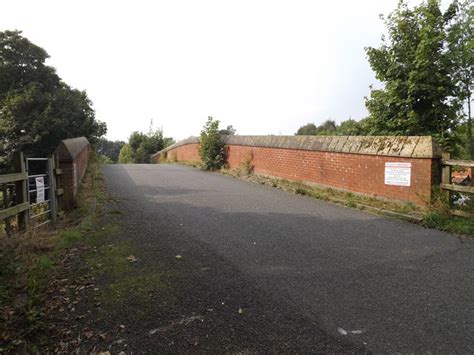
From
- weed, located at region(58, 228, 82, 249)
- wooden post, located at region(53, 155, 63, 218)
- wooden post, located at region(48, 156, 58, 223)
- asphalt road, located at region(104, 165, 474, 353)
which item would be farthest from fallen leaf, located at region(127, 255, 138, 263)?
wooden post, located at region(53, 155, 63, 218)

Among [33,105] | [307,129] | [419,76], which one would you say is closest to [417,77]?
[419,76]

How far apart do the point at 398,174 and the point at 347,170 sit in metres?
1.64

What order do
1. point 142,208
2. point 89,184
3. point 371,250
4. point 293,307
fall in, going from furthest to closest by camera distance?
point 89,184 < point 142,208 < point 371,250 < point 293,307

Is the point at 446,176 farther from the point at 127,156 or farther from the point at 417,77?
the point at 127,156

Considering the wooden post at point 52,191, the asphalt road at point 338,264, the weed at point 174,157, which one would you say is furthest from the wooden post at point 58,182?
the weed at point 174,157

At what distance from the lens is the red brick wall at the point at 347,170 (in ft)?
25.3

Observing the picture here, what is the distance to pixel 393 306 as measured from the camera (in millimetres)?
3479

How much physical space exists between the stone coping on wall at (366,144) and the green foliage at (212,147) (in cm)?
459

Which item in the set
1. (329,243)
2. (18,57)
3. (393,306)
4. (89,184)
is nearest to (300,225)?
(329,243)

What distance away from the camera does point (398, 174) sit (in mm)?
8227

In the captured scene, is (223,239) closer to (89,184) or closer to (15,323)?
(15,323)

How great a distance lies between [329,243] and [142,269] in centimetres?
290

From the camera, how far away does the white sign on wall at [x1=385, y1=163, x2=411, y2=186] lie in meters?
8.02

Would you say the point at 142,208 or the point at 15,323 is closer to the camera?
the point at 15,323
